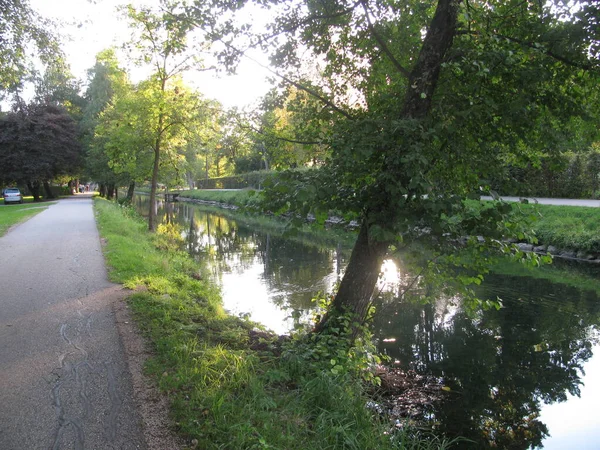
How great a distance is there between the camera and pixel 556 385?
647 cm

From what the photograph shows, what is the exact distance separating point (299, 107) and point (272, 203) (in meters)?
2.34

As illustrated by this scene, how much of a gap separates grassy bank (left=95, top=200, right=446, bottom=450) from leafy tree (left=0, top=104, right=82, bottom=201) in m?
34.9

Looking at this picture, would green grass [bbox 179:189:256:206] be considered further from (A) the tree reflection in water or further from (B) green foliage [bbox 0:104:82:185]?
(A) the tree reflection in water

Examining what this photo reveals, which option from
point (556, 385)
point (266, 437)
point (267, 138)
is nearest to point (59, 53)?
point (267, 138)

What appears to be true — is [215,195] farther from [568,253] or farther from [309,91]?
[309,91]

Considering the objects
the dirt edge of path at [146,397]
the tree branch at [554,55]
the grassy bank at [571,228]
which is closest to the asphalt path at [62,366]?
the dirt edge of path at [146,397]

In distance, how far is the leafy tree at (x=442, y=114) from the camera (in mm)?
3986

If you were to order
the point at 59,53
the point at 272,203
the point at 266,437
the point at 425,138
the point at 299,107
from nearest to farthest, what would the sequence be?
1. the point at 266,437
2. the point at 425,138
3. the point at 272,203
4. the point at 299,107
5. the point at 59,53

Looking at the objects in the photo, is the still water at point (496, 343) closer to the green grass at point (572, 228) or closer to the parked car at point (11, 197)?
the green grass at point (572, 228)

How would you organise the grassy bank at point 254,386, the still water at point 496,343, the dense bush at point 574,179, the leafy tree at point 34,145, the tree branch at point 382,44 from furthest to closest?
the leafy tree at point 34,145
the dense bush at point 574,179
the still water at point 496,343
the tree branch at point 382,44
the grassy bank at point 254,386

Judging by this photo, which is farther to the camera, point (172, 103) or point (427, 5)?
point (172, 103)

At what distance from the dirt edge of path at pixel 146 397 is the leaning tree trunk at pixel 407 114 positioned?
2.26 metres

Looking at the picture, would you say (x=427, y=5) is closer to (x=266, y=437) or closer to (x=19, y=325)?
(x=266, y=437)

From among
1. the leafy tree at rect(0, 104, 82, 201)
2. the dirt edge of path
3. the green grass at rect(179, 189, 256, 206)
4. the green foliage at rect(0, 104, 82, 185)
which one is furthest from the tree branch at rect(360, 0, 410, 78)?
the green foliage at rect(0, 104, 82, 185)
